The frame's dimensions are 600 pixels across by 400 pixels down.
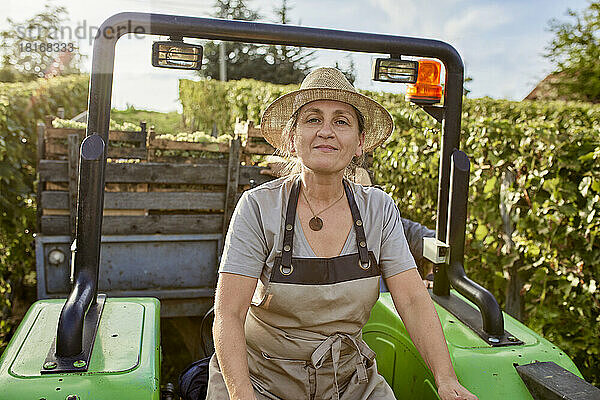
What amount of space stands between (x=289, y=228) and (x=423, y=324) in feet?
1.77

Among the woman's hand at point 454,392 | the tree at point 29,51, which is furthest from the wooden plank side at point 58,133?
the tree at point 29,51

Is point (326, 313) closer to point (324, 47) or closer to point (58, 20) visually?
point (324, 47)

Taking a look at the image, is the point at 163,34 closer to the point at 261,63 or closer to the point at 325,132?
the point at 325,132

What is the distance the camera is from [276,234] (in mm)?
1754

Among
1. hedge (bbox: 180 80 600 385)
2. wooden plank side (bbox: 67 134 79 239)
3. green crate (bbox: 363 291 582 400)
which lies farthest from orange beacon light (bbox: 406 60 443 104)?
wooden plank side (bbox: 67 134 79 239)

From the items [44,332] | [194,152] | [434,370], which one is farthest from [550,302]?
[44,332]

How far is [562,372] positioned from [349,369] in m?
0.68

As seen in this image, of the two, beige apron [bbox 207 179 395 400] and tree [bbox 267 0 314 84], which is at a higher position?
tree [bbox 267 0 314 84]

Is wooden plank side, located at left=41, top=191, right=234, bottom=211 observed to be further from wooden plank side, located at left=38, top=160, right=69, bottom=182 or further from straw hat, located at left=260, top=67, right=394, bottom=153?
straw hat, located at left=260, top=67, right=394, bottom=153

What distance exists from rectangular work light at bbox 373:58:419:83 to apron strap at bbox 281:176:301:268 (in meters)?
0.59

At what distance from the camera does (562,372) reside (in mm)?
1771

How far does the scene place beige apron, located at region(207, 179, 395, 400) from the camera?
5.63 ft

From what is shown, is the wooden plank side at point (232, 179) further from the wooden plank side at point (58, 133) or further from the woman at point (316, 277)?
the woman at point (316, 277)

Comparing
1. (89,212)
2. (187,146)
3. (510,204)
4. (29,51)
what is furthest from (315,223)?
(29,51)
